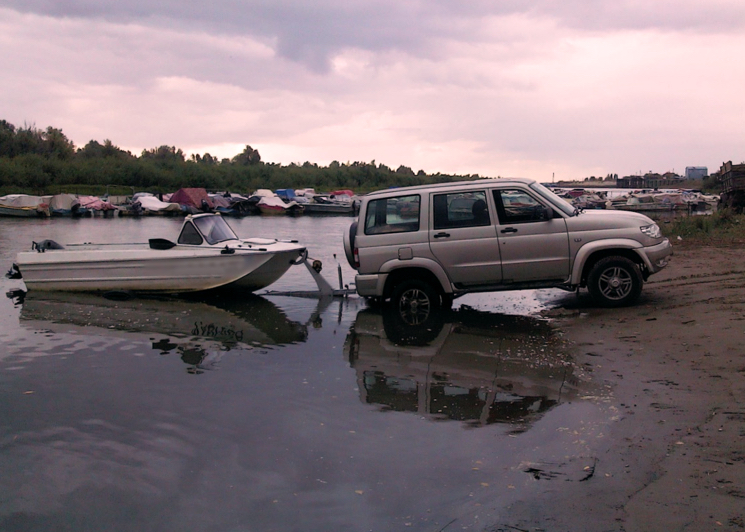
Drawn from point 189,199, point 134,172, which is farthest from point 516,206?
point 134,172

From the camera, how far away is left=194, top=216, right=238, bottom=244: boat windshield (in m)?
15.1

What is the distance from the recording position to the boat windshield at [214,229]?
15.1 m

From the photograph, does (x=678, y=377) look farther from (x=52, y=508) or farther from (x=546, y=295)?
(x=546, y=295)

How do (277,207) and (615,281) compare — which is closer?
(615,281)

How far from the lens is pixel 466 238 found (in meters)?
11.4

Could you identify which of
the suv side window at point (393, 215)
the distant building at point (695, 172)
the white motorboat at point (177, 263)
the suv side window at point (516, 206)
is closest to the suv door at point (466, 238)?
the suv side window at point (516, 206)

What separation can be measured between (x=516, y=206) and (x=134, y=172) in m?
85.8

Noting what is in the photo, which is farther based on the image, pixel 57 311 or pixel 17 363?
pixel 57 311

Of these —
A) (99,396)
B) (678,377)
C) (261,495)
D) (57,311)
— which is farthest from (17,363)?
(678,377)

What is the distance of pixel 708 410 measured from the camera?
620 centimetres

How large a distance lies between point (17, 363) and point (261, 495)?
594 centimetres

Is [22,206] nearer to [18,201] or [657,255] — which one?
[18,201]

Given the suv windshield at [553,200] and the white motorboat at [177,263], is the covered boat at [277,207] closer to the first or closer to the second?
the white motorboat at [177,263]

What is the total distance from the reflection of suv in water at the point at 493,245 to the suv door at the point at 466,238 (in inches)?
0.6
